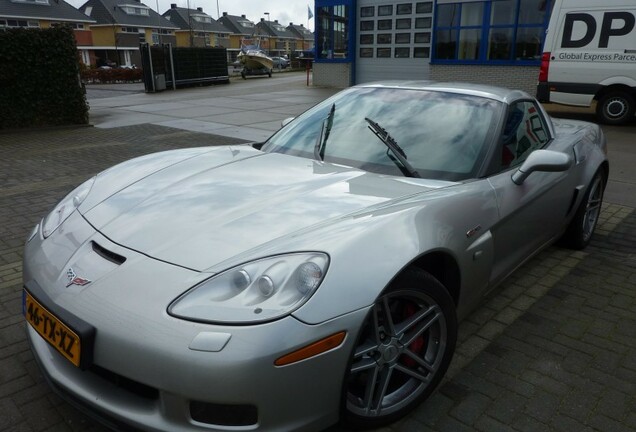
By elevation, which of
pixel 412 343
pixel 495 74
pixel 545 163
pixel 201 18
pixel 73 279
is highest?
pixel 201 18

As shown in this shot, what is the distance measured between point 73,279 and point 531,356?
7.36 ft

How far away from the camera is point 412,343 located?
6.94 feet

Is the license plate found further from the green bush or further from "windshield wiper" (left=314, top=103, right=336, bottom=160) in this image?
the green bush

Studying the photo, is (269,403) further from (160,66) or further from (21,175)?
(160,66)

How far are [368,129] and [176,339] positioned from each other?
73.0 inches

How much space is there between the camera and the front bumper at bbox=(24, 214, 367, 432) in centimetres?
155

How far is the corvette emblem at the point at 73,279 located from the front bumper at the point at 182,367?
0.03 metres

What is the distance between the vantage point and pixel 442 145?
281 cm

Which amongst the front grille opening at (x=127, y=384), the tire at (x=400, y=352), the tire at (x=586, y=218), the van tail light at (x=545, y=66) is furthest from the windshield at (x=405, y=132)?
the van tail light at (x=545, y=66)

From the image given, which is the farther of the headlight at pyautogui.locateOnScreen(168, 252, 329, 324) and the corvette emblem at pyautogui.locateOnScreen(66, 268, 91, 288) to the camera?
the corvette emblem at pyautogui.locateOnScreen(66, 268, 91, 288)

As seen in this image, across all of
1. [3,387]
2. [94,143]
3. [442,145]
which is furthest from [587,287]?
[94,143]

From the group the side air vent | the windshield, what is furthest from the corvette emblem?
the windshield

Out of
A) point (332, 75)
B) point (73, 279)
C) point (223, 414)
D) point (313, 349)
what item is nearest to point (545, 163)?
point (313, 349)

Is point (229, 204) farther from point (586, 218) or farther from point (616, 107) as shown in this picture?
point (616, 107)
